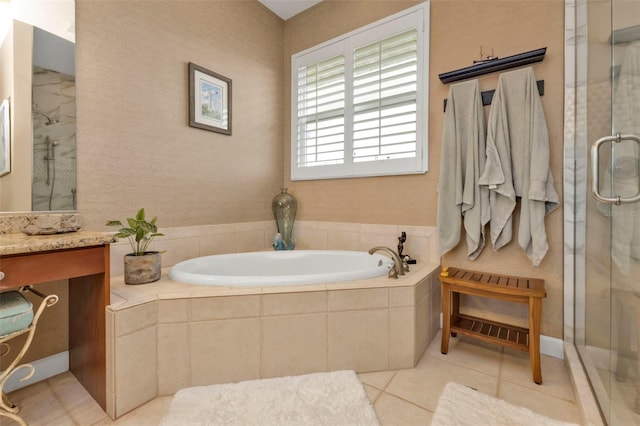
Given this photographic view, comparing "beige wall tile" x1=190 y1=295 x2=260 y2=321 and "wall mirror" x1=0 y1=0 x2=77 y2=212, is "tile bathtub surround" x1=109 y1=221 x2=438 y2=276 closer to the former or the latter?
"wall mirror" x1=0 y1=0 x2=77 y2=212

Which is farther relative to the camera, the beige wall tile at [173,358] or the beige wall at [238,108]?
the beige wall at [238,108]

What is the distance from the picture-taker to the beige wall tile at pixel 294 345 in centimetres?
144

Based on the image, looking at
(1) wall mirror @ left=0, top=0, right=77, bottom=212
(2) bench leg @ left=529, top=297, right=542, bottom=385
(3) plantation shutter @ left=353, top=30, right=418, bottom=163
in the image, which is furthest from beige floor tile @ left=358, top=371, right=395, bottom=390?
(1) wall mirror @ left=0, top=0, right=77, bottom=212

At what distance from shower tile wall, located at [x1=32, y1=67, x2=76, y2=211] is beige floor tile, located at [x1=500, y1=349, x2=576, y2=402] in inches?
101

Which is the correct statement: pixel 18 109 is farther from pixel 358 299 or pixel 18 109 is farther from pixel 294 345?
pixel 358 299

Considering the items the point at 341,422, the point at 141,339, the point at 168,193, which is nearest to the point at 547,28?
the point at 341,422

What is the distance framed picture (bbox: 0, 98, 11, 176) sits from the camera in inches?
54.6

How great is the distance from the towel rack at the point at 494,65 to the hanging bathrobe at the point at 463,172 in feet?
0.19

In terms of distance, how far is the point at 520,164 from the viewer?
1.73 metres

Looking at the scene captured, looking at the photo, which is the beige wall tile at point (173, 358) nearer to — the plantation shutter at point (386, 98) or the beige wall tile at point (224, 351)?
the beige wall tile at point (224, 351)

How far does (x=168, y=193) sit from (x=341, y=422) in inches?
68.3

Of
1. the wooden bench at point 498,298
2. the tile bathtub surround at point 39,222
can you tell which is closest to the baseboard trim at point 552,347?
the wooden bench at point 498,298

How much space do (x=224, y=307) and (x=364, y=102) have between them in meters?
1.90

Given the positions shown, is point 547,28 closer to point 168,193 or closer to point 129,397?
point 168,193
